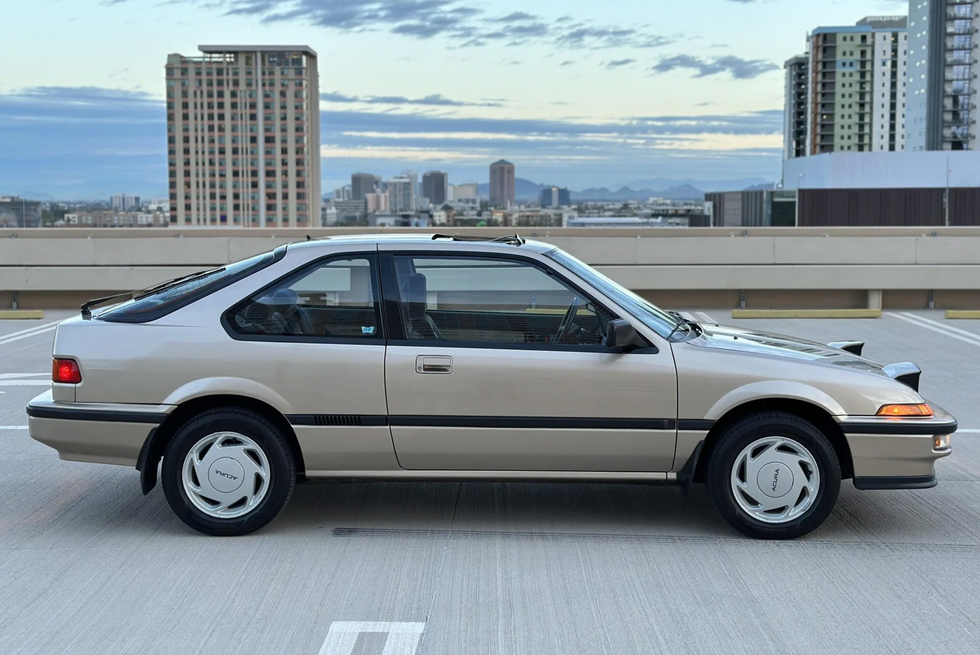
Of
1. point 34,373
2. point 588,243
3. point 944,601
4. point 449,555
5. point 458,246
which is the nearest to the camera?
point 944,601

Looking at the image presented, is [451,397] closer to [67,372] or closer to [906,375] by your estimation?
[67,372]

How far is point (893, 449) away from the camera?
5.08 meters

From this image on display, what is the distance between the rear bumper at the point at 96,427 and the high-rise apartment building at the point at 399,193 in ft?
500

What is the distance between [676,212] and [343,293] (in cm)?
17748

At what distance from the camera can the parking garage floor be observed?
3980 millimetres

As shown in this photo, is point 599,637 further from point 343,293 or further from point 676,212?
point 676,212

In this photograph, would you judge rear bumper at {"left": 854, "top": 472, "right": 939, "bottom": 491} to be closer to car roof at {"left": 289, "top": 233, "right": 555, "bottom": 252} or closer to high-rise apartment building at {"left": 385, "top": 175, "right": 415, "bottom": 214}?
car roof at {"left": 289, "top": 233, "right": 555, "bottom": 252}

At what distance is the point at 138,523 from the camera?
550 centimetres

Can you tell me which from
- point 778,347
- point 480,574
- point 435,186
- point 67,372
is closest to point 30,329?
point 67,372

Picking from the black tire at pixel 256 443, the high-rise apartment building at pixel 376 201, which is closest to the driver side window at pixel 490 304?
the black tire at pixel 256 443

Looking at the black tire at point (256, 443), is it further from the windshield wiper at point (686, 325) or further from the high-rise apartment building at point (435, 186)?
the high-rise apartment building at point (435, 186)

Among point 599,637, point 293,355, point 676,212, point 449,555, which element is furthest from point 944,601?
point 676,212

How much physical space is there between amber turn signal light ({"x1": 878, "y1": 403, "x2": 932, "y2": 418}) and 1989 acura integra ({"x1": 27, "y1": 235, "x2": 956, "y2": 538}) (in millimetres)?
11

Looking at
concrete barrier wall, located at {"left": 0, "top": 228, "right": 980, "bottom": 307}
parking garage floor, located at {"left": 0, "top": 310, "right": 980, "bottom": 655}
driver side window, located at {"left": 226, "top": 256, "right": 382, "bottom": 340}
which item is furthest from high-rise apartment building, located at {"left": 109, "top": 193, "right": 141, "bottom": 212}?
driver side window, located at {"left": 226, "top": 256, "right": 382, "bottom": 340}
